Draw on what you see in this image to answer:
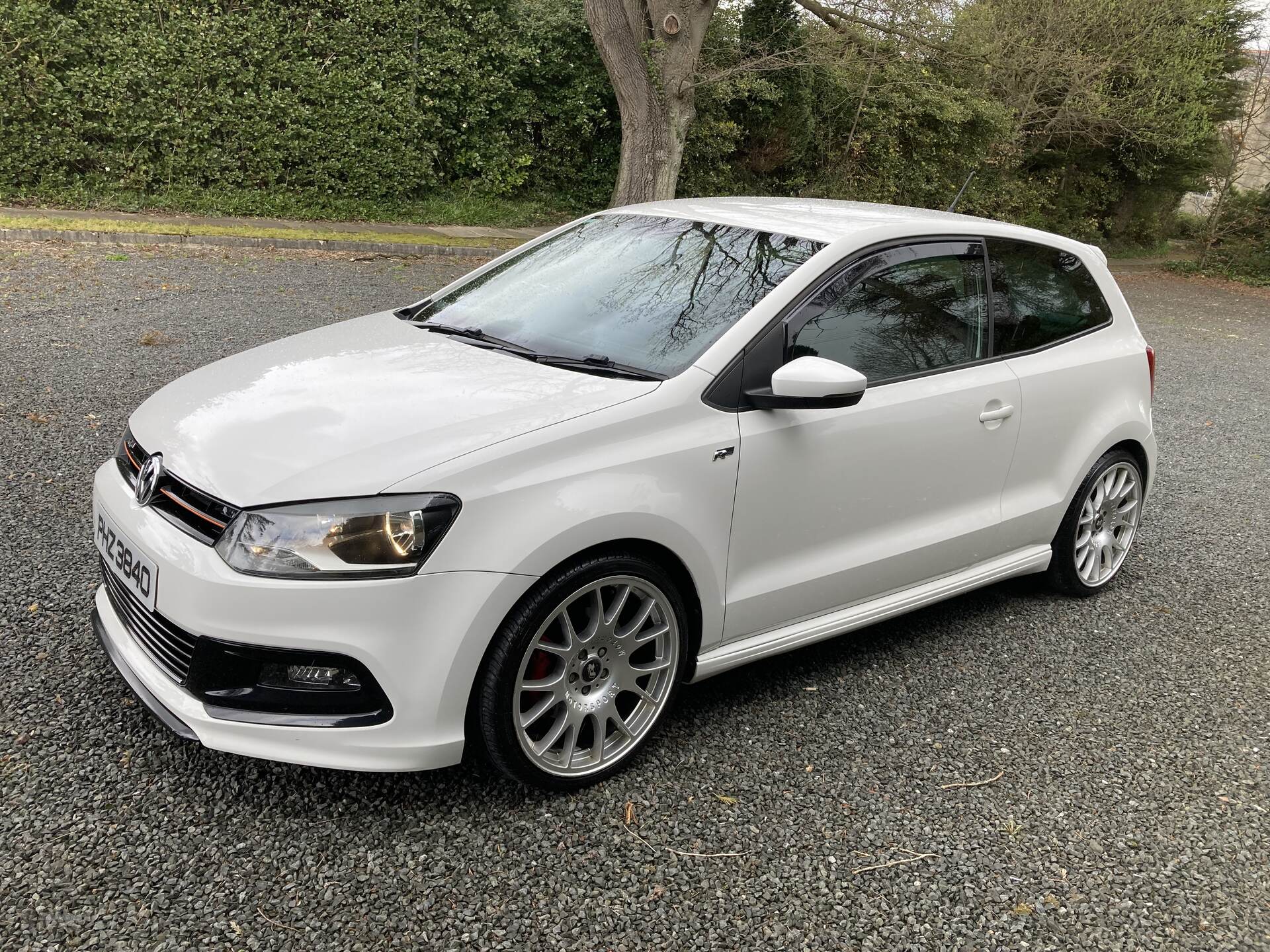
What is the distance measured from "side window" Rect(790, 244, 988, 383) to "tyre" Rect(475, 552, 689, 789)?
3.18ft

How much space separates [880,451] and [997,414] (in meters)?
0.67

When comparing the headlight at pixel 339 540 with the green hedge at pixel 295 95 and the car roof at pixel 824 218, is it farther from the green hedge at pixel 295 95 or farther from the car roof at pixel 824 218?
the green hedge at pixel 295 95

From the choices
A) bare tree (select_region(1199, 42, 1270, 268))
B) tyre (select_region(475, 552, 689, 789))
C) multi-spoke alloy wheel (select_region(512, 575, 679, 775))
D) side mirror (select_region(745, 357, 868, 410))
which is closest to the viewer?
tyre (select_region(475, 552, 689, 789))

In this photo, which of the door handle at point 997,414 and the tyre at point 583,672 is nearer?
the tyre at point 583,672

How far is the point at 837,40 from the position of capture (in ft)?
54.9

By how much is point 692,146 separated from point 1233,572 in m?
13.0

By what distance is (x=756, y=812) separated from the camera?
3000 mm

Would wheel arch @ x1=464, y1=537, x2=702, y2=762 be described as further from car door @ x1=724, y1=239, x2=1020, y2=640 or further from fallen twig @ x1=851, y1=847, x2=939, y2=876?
fallen twig @ x1=851, y1=847, x2=939, y2=876

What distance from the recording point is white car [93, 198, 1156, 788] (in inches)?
102

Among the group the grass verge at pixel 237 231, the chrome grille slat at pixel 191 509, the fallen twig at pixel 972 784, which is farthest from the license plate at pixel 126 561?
the grass verge at pixel 237 231

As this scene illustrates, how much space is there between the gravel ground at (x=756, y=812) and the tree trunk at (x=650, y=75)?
10.6m

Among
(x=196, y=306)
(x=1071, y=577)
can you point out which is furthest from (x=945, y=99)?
(x=1071, y=577)

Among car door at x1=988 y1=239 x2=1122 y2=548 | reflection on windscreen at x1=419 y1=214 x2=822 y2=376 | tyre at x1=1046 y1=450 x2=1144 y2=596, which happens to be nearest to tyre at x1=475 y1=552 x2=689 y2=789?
reflection on windscreen at x1=419 y1=214 x2=822 y2=376

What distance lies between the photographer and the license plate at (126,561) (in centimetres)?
273
